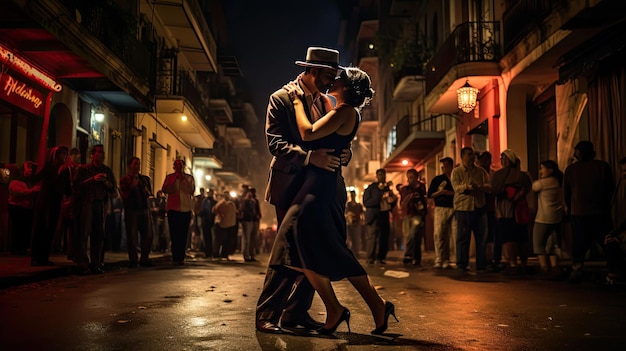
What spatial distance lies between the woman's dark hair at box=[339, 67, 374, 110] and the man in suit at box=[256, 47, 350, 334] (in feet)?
0.34

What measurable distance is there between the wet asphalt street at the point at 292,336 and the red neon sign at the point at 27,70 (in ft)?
20.2

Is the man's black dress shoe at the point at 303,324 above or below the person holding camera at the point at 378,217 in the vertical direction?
below

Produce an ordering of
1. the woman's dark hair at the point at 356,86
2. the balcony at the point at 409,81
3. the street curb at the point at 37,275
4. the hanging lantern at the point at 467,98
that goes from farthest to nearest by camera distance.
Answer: the balcony at the point at 409,81
the hanging lantern at the point at 467,98
the street curb at the point at 37,275
the woman's dark hair at the point at 356,86

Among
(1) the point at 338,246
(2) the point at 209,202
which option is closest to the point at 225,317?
(1) the point at 338,246

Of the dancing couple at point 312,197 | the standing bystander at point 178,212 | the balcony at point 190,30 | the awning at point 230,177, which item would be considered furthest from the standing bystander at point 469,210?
the awning at point 230,177

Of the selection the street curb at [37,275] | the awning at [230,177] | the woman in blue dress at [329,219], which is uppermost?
the awning at [230,177]

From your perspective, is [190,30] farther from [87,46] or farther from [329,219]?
[329,219]

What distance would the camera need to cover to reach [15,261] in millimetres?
11516

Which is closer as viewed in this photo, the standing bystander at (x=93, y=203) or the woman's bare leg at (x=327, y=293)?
the woman's bare leg at (x=327, y=293)

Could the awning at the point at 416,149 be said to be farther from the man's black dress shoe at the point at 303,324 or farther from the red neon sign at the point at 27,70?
the man's black dress shoe at the point at 303,324

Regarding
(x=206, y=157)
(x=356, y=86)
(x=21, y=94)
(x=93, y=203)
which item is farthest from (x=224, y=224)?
(x=206, y=157)

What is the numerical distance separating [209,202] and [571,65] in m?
10.5

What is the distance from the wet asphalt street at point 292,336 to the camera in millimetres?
4473

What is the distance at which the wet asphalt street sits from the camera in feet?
14.7
